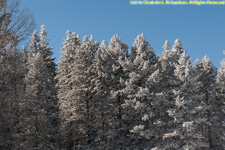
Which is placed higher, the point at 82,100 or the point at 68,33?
the point at 68,33

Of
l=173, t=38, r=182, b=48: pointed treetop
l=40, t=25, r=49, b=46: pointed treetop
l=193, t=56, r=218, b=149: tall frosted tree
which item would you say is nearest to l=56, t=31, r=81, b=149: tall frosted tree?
l=40, t=25, r=49, b=46: pointed treetop

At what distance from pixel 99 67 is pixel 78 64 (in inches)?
112

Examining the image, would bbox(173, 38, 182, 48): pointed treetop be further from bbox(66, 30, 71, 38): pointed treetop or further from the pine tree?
the pine tree

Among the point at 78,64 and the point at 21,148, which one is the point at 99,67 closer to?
the point at 78,64

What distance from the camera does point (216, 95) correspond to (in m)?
42.1

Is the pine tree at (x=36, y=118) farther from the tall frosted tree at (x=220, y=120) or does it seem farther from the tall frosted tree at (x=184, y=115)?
the tall frosted tree at (x=220, y=120)

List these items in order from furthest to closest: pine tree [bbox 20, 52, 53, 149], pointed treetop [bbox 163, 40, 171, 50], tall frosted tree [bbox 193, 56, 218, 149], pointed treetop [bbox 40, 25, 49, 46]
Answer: pointed treetop [bbox 40, 25, 49, 46], tall frosted tree [bbox 193, 56, 218, 149], pointed treetop [bbox 163, 40, 171, 50], pine tree [bbox 20, 52, 53, 149]

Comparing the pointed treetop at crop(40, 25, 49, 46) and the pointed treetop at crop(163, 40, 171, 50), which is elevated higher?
the pointed treetop at crop(40, 25, 49, 46)

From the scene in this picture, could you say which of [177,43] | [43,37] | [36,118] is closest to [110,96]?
[36,118]

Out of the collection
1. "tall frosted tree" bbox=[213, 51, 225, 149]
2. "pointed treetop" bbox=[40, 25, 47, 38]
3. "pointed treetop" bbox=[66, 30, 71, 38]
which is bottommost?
"tall frosted tree" bbox=[213, 51, 225, 149]

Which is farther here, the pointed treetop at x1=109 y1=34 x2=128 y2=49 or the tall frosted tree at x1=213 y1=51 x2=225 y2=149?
the tall frosted tree at x1=213 y1=51 x2=225 y2=149

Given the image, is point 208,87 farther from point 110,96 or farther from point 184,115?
point 110,96

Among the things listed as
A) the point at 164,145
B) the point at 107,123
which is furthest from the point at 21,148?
the point at 164,145

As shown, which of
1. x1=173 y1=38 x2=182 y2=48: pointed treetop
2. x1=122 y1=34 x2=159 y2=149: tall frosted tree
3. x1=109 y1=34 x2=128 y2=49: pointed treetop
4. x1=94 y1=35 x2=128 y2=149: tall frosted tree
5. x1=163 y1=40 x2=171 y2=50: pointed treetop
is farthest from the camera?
x1=173 y1=38 x2=182 y2=48: pointed treetop
